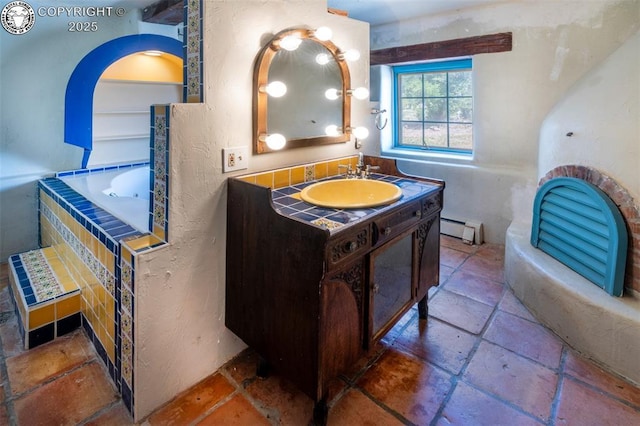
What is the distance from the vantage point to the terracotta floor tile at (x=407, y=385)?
1.49 meters

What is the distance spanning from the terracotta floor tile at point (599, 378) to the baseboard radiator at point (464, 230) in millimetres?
1543

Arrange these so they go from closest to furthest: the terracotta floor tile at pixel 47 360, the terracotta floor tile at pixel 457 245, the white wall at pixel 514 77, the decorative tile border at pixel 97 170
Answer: the terracotta floor tile at pixel 47 360 → the white wall at pixel 514 77 → the decorative tile border at pixel 97 170 → the terracotta floor tile at pixel 457 245

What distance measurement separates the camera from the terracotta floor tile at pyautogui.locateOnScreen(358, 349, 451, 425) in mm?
1493

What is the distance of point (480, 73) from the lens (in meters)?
3.11

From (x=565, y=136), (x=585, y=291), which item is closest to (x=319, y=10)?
(x=565, y=136)

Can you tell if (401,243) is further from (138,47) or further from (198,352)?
(138,47)

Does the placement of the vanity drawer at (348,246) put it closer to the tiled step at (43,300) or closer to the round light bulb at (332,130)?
the round light bulb at (332,130)

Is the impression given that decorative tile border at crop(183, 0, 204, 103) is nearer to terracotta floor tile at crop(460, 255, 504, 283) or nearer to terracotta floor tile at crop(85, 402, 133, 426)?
terracotta floor tile at crop(85, 402, 133, 426)

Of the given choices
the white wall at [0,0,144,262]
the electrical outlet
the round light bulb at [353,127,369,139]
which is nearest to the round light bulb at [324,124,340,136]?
the round light bulb at [353,127,369,139]

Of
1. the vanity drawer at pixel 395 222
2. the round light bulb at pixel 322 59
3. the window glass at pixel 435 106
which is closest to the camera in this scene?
the vanity drawer at pixel 395 222

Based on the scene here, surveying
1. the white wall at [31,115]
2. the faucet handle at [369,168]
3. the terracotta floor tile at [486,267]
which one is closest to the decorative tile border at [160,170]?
the faucet handle at [369,168]

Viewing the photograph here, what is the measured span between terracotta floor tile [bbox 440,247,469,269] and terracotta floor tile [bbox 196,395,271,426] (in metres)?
1.94

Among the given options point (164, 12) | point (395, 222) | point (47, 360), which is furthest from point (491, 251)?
point (164, 12)

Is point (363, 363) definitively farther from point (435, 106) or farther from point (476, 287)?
point (435, 106)
